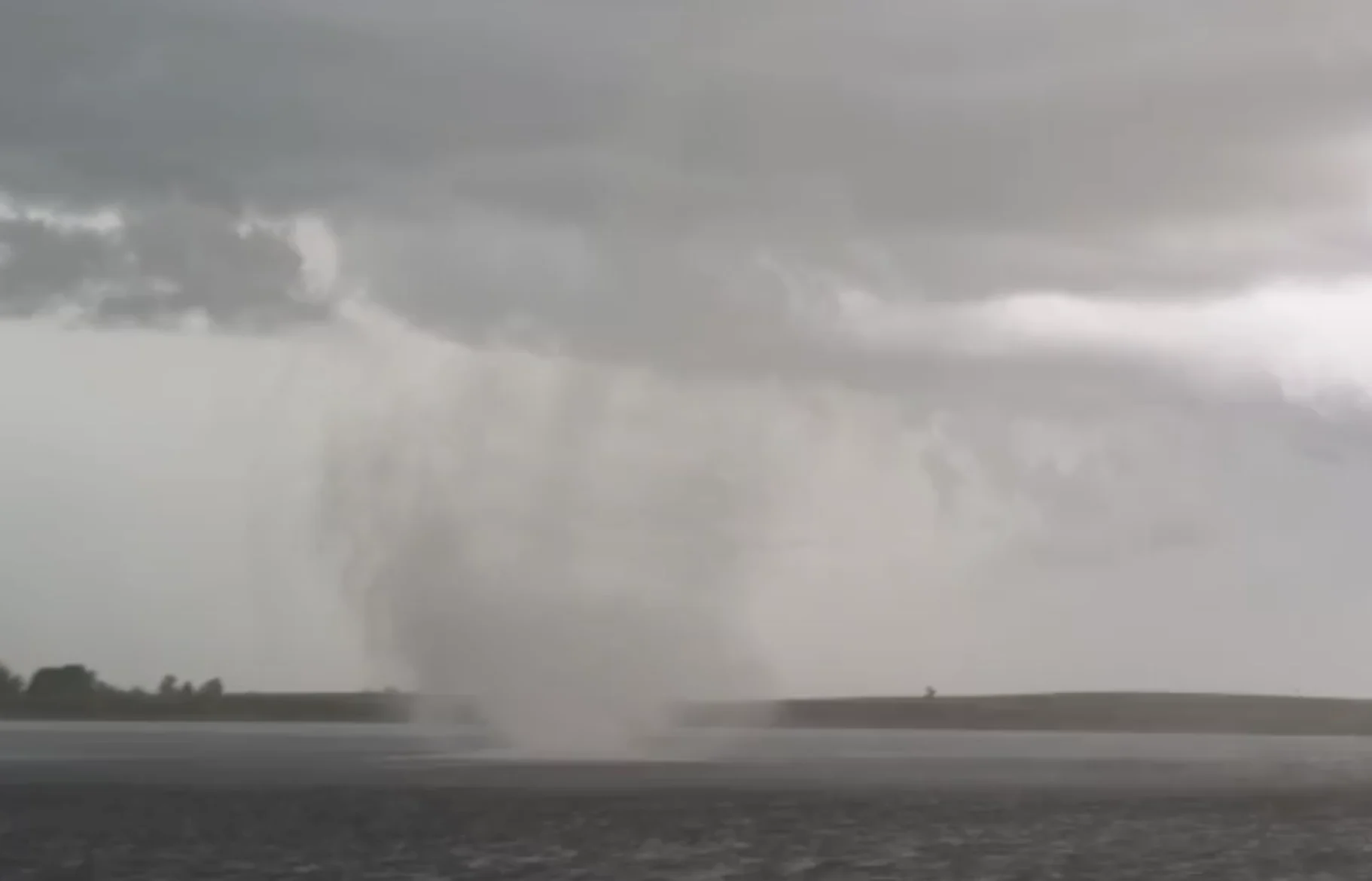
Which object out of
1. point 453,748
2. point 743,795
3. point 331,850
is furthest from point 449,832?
point 453,748

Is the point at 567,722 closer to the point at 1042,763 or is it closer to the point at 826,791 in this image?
the point at 826,791

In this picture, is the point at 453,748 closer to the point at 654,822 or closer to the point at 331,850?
the point at 654,822

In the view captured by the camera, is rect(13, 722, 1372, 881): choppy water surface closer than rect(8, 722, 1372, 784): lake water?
Yes

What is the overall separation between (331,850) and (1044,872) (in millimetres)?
24604

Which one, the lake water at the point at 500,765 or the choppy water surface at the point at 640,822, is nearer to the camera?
the choppy water surface at the point at 640,822

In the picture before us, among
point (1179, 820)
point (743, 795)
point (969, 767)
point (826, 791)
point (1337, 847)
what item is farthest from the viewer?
point (969, 767)

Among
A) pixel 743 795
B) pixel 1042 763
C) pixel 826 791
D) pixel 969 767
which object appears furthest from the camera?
pixel 1042 763

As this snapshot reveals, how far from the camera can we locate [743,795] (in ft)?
345

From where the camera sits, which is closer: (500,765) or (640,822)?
(640,822)

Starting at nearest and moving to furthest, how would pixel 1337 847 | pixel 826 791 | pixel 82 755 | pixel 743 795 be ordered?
pixel 1337 847 < pixel 743 795 < pixel 826 791 < pixel 82 755

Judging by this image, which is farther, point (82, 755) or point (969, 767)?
point (969, 767)

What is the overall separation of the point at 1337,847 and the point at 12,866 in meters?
52.9

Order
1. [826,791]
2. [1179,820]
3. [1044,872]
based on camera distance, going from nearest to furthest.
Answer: [1044,872], [1179,820], [826,791]

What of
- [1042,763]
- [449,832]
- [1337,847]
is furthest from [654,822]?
[1042,763]
